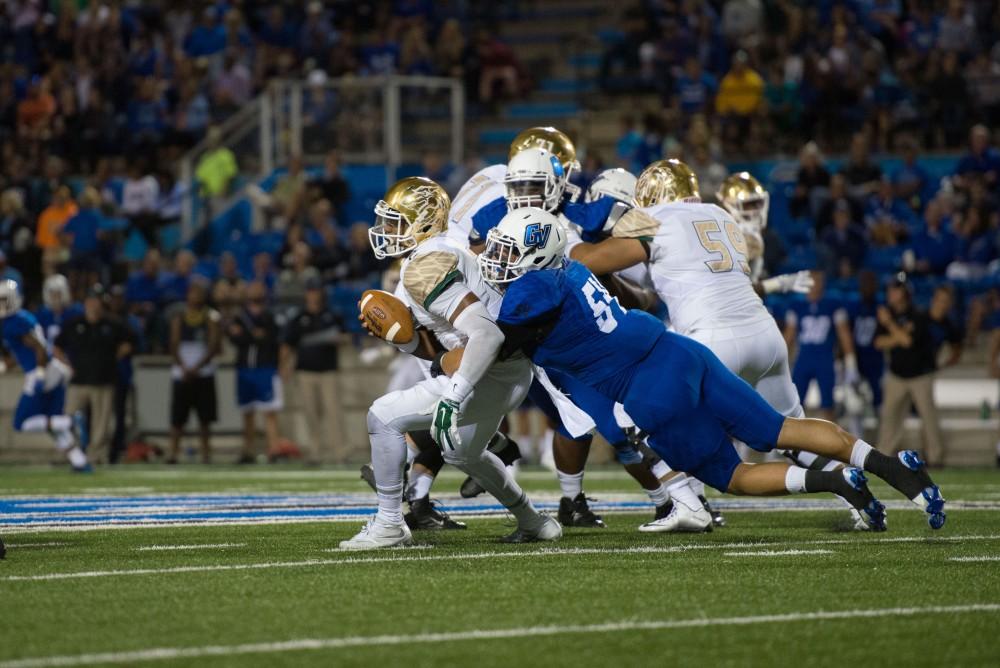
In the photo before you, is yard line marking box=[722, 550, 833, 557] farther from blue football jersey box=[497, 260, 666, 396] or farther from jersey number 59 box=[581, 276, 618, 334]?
jersey number 59 box=[581, 276, 618, 334]

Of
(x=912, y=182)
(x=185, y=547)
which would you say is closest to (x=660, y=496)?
(x=185, y=547)

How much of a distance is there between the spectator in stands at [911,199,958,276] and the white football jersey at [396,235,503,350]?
29.3 ft

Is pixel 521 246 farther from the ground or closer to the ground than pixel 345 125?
closer to the ground

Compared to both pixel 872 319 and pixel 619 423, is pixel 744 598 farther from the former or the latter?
pixel 872 319

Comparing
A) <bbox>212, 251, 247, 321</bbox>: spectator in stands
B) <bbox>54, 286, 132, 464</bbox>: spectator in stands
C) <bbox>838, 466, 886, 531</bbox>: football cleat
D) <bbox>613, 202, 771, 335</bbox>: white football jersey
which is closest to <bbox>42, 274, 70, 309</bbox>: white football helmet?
<bbox>54, 286, 132, 464</bbox>: spectator in stands

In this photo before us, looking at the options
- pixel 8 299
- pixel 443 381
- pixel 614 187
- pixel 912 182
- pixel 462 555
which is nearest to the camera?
pixel 462 555

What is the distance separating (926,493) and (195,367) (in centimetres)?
1053

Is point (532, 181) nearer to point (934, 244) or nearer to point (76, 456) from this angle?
point (76, 456)

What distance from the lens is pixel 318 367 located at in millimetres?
15273

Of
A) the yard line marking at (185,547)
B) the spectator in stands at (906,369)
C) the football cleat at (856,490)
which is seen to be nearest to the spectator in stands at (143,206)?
the spectator in stands at (906,369)

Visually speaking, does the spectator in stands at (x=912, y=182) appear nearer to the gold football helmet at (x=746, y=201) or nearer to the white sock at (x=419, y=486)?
the gold football helmet at (x=746, y=201)

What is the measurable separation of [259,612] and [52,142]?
16527 mm

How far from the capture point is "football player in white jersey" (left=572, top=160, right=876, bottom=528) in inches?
285

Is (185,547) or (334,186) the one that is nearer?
(185,547)
